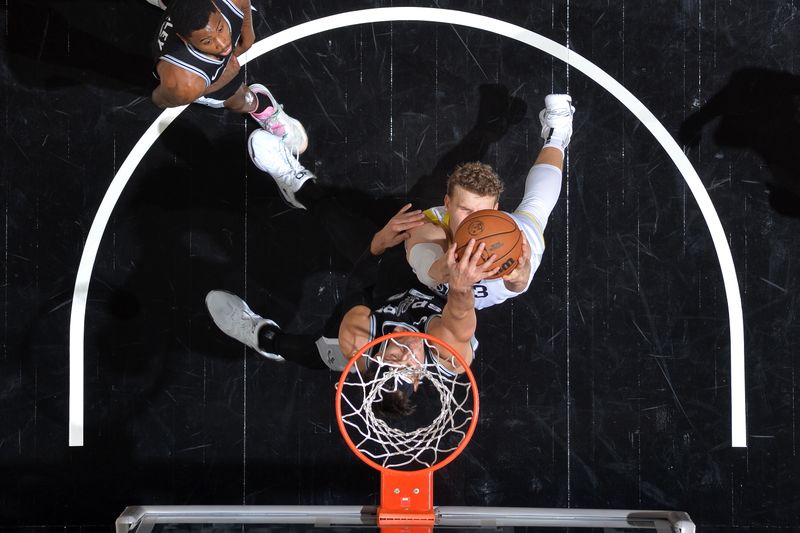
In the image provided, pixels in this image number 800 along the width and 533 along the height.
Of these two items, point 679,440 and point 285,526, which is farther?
point 679,440

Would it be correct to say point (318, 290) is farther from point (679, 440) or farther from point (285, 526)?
point (679, 440)

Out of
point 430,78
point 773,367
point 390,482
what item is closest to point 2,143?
Answer: point 430,78

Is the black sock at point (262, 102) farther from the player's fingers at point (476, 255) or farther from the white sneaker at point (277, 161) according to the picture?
the player's fingers at point (476, 255)

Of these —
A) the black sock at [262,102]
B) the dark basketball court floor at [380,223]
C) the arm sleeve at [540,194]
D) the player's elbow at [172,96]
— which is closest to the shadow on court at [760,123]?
the dark basketball court floor at [380,223]

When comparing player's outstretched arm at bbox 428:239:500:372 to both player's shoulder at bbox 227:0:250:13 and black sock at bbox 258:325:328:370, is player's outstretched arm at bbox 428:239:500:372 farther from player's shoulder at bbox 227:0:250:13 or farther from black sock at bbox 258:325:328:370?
player's shoulder at bbox 227:0:250:13

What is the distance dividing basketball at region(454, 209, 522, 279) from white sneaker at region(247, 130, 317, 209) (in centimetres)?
162

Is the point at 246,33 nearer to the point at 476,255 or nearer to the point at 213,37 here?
the point at 213,37

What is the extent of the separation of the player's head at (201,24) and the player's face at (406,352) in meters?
2.04

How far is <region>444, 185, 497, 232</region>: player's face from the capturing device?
430cm

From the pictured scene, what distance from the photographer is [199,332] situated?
5.19 metres

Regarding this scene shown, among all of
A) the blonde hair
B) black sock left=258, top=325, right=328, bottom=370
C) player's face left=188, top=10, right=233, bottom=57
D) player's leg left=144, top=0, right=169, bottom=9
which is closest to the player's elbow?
player's face left=188, top=10, right=233, bottom=57

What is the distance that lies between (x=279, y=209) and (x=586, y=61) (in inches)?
94.2

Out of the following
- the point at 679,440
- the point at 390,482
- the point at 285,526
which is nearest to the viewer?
the point at 390,482

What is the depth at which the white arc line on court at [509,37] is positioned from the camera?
5.17 m
